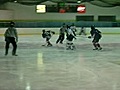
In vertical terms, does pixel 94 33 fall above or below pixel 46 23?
above

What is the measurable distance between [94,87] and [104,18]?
81.5 ft

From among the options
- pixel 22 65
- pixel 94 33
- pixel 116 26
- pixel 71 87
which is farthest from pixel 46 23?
pixel 71 87

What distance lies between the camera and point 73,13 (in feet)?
100.0

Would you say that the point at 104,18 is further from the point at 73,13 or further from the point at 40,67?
the point at 40,67

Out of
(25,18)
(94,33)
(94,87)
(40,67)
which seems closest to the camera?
(94,87)

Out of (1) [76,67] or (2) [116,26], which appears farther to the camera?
(2) [116,26]

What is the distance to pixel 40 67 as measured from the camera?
9.45 m

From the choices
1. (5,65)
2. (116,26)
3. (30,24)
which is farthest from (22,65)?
(116,26)

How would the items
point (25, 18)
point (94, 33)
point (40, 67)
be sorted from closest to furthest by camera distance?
point (40, 67)
point (94, 33)
point (25, 18)

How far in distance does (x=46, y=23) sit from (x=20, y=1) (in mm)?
2806

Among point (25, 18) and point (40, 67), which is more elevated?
point (40, 67)

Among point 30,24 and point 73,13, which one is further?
point 73,13

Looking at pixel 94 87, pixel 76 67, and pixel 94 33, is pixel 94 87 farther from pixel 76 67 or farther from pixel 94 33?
pixel 94 33

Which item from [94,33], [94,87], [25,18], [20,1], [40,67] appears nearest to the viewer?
[94,87]
